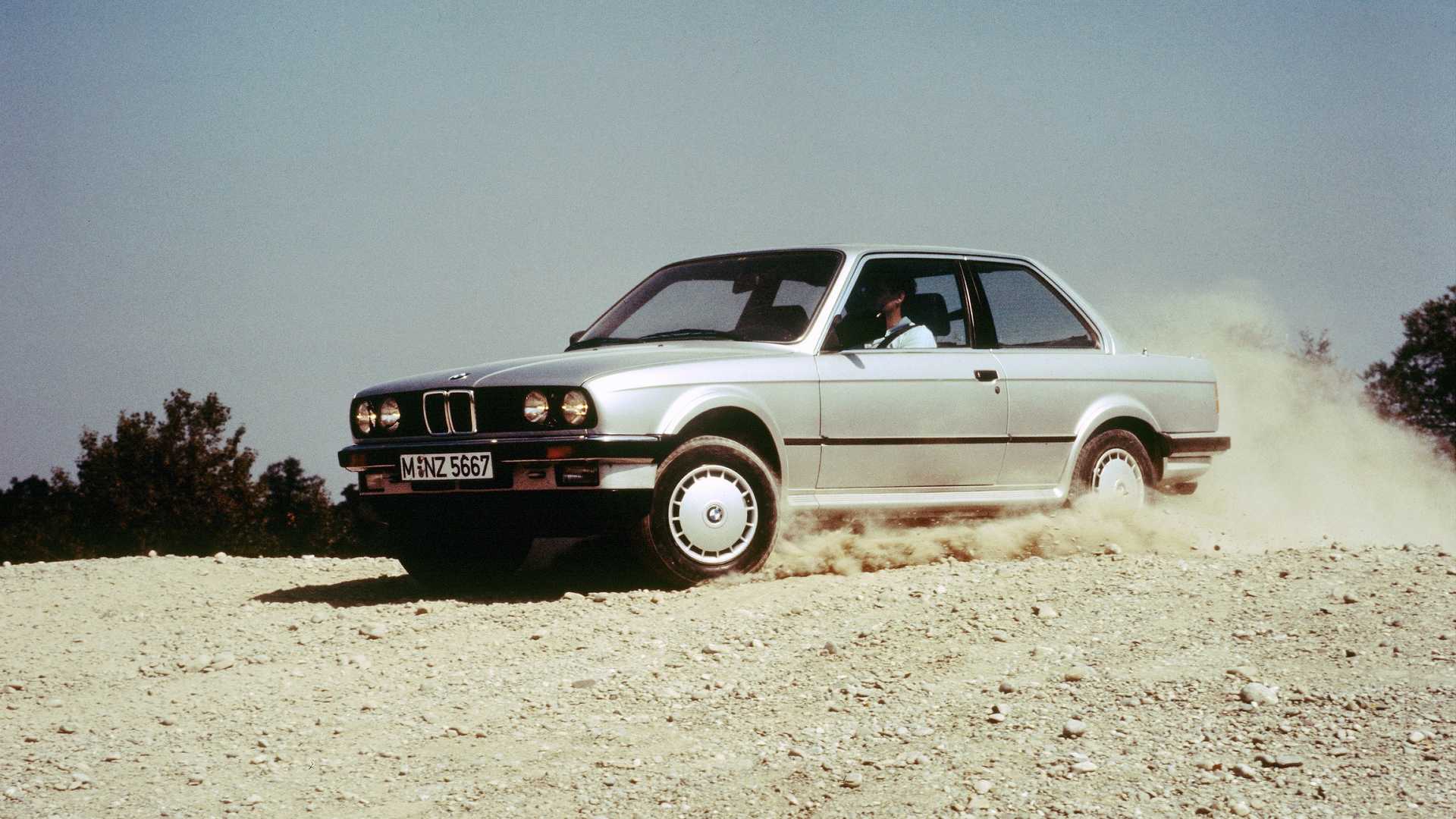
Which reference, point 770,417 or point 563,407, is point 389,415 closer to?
point 563,407

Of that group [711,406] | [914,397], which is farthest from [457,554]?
[914,397]

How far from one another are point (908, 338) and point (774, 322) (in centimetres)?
81

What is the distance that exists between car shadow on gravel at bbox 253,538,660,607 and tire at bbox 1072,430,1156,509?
112 inches

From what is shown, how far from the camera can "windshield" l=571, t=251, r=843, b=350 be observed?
7.96 metres

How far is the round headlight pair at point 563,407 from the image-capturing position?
705 cm

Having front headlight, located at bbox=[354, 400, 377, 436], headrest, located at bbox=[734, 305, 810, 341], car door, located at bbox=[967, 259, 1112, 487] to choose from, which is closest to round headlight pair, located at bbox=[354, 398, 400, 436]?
front headlight, located at bbox=[354, 400, 377, 436]

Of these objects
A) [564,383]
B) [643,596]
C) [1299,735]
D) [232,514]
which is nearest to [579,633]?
[643,596]

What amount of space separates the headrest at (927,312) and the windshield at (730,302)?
62cm

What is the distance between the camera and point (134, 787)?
4.93m

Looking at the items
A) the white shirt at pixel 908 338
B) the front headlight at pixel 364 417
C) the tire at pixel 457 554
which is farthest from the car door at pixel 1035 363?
the front headlight at pixel 364 417

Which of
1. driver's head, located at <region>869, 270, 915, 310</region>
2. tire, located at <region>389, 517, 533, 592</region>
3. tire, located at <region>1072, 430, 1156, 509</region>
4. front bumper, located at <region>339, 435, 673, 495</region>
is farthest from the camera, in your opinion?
tire, located at <region>1072, 430, 1156, 509</region>

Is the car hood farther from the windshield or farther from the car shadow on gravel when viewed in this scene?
the car shadow on gravel

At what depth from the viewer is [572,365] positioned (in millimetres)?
7406

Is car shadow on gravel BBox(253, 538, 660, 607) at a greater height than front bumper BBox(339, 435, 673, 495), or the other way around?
front bumper BBox(339, 435, 673, 495)
